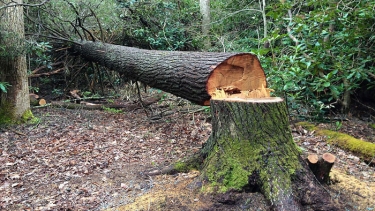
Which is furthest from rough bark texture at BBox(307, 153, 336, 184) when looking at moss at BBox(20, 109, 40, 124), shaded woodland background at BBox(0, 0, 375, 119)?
moss at BBox(20, 109, 40, 124)

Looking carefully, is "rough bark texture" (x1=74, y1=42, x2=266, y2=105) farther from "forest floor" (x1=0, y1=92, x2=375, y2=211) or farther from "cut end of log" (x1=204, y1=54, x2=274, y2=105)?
"forest floor" (x1=0, y1=92, x2=375, y2=211)

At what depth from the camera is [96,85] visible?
8172mm

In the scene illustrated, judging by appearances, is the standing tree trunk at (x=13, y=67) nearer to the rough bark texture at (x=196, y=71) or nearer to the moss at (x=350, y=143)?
the rough bark texture at (x=196, y=71)

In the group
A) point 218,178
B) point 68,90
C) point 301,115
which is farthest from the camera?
point 68,90

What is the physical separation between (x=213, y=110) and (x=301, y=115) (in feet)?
10.2

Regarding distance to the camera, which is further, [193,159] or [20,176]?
[20,176]

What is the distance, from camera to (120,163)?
3.92 metres

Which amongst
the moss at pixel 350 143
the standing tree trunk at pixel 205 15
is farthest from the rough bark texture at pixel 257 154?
the standing tree trunk at pixel 205 15

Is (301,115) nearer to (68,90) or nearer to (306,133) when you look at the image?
(306,133)

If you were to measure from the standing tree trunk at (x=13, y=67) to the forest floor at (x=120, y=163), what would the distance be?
0.40 meters

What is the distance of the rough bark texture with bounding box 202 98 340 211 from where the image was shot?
2.55 metres

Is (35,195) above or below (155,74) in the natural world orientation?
below

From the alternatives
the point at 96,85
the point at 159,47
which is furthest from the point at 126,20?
the point at 96,85

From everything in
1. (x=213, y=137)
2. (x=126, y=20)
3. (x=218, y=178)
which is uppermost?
(x=126, y=20)
